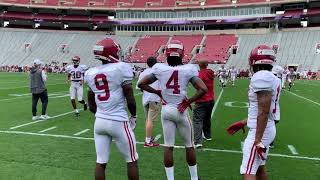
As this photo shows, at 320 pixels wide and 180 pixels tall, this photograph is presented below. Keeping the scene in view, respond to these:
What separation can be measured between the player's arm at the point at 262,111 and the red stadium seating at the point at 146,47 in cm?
5757

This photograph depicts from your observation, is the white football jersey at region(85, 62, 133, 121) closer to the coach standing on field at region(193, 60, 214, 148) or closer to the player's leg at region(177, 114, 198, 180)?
the player's leg at region(177, 114, 198, 180)

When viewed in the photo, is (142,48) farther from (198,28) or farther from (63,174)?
(63,174)

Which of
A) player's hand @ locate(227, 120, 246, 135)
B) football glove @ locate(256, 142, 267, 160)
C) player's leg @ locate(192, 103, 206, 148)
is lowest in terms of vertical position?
player's leg @ locate(192, 103, 206, 148)

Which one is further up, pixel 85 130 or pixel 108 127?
pixel 108 127

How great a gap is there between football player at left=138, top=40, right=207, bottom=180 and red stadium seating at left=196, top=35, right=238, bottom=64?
51.7m

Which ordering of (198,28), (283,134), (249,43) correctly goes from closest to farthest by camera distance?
1. (283,134)
2. (249,43)
3. (198,28)

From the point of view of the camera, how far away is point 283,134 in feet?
34.7

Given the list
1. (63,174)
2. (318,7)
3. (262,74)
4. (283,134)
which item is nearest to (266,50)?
(262,74)

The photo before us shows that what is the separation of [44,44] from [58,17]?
8.66m

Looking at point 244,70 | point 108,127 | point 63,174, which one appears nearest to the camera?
point 108,127

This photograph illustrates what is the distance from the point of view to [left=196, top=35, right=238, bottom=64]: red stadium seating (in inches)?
2320

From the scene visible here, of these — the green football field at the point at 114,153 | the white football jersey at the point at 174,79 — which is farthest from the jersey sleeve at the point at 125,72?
the green football field at the point at 114,153

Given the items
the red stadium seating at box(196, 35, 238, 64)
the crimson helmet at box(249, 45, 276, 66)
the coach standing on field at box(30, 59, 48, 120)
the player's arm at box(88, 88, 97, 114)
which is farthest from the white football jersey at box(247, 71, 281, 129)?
the red stadium seating at box(196, 35, 238, 64)

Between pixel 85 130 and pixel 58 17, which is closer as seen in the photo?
pixel 85 130
